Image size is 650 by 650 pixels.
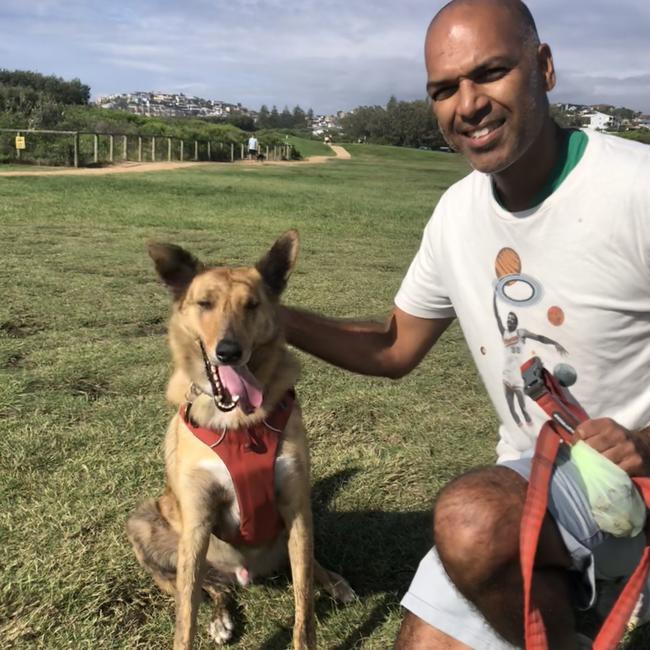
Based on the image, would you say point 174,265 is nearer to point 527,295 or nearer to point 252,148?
point 527,295

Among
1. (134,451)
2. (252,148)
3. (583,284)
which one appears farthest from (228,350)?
A: (252,148)

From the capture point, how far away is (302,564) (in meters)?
2.63

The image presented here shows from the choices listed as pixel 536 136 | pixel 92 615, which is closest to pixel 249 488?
pixel 92 615

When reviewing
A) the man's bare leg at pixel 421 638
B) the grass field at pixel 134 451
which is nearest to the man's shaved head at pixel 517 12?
the man's bare leg at pixel 421 638

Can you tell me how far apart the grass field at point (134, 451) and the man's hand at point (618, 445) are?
55.8 inches

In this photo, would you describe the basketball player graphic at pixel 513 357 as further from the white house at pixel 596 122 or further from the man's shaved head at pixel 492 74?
the white house at pixel 596 122

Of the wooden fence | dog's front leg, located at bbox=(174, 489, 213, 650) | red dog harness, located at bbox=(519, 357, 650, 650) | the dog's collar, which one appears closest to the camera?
red dog harness, located at bbox=(519, 357, 650, 650)

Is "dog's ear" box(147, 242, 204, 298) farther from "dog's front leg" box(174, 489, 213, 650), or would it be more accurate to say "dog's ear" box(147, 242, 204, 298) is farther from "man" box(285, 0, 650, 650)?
"man" box(285, 0, 650, 650)

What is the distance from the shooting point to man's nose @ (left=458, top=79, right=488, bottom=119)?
6.79ft

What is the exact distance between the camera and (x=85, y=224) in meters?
12.6

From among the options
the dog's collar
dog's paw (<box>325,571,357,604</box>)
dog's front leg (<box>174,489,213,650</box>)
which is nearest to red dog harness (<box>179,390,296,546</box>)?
the dog's collar

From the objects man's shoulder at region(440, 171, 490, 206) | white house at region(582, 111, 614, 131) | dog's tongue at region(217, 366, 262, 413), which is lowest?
dog's tongue at region(217, 366, 262, 413)

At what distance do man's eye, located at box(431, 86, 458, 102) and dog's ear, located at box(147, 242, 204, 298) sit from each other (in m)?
1.21

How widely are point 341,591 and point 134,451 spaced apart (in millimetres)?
1597
